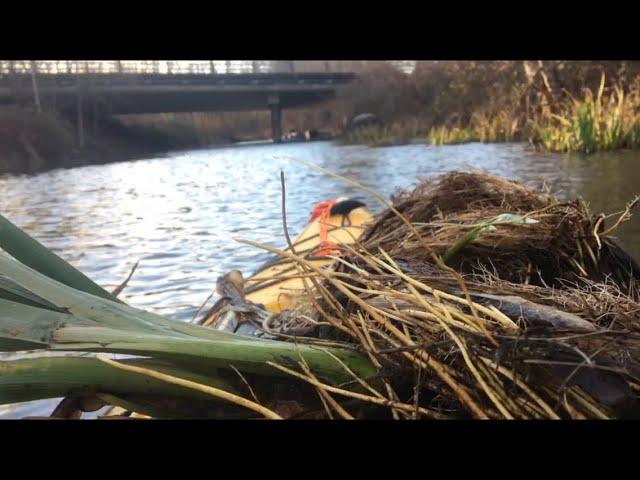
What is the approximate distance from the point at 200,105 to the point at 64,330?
22.8 meters

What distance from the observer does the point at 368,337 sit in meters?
0.92

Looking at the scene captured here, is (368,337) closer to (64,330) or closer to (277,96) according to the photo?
(64,330)

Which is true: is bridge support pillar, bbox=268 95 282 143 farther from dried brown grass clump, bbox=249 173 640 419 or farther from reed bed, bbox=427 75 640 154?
dried brown grass clump, bbox=249 173 640 419

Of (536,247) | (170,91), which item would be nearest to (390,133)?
(170,91)

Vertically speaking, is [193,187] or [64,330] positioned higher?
[64,330]

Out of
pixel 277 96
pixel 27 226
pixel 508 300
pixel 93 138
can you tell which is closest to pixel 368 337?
pixel 508 300

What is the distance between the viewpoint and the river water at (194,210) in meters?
3.46

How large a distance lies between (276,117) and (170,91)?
7099 mm

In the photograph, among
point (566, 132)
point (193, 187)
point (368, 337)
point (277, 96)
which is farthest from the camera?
point (277, 96)

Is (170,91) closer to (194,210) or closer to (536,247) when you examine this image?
(194,210)

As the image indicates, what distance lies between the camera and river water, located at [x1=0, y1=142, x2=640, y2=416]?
11.3ft

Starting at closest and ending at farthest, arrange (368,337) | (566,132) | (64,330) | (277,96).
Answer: (64,330)
(368,337)
(566,132)
(277,96)

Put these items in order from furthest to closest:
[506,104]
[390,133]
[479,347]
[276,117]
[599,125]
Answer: [276,117] → [390,133] → [506,104] → [599,125] → [479,347]

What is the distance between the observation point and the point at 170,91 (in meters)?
19.8
